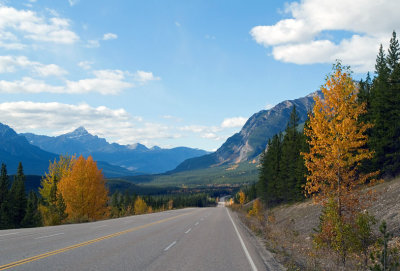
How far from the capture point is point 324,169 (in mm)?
13992

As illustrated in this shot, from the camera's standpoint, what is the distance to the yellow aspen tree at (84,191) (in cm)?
4359

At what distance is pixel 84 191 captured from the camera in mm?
44031

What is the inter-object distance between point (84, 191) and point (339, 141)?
38979 millimetres

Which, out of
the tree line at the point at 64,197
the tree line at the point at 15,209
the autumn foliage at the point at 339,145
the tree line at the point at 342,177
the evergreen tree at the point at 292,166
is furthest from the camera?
the tree line at the point at 15,209

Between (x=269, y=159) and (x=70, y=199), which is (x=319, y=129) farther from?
(x=269, y=159)

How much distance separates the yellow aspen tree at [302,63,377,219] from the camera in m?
13.6

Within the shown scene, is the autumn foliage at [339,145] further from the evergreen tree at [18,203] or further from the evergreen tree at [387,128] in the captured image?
the evergreen tree at [18,203]

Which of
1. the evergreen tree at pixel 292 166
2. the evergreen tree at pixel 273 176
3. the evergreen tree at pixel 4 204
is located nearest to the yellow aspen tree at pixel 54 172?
the evergreen tree at pixel 4 204

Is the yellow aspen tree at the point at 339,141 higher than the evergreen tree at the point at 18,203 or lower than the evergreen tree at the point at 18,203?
higher

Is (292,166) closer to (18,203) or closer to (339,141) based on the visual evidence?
(339,141)

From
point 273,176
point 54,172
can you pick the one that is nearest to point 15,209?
point 54,172

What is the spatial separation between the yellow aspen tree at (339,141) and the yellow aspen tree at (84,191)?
36.7 meters

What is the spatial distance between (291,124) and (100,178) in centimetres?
3704

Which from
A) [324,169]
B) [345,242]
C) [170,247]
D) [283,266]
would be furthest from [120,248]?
[324,169]
